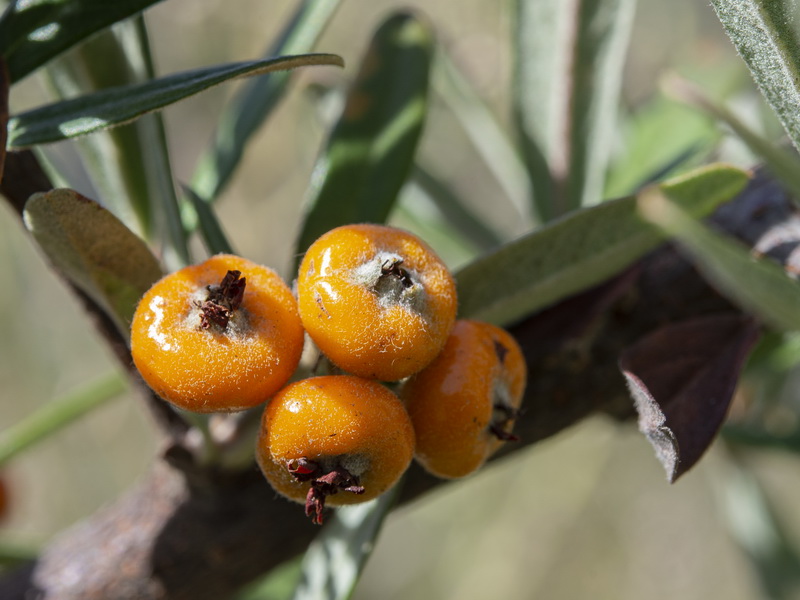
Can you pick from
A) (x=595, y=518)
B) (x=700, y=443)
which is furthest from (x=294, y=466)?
(x=595, y=518)

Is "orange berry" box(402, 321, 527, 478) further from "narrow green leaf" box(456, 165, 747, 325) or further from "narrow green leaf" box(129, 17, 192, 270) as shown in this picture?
"narrow green leaf" box(129, 17, 192, 270)

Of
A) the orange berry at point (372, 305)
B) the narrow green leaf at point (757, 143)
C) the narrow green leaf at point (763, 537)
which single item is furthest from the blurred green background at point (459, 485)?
the orange berry at point (372, 305)

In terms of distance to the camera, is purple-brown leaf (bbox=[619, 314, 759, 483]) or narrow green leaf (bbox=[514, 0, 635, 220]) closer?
purple-brown leaf (bbox=[619, 314, 759, 483])

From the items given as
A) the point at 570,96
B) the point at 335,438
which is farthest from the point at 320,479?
the point at 570,96

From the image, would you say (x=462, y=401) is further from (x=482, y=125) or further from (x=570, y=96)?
(x=482, y=125)

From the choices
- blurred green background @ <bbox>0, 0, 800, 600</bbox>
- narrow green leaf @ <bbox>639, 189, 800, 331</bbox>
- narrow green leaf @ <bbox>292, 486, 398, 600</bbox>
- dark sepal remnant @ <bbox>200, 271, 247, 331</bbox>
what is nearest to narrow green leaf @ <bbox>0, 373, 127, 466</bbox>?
narrow green leaf @ <bbox>292, 486, 398, 600</bbox>

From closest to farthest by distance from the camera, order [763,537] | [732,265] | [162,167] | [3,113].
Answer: [732,265] → [3,113] → [162,167] → [763,537]

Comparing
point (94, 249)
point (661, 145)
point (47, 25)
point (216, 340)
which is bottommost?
point (661, 145)
